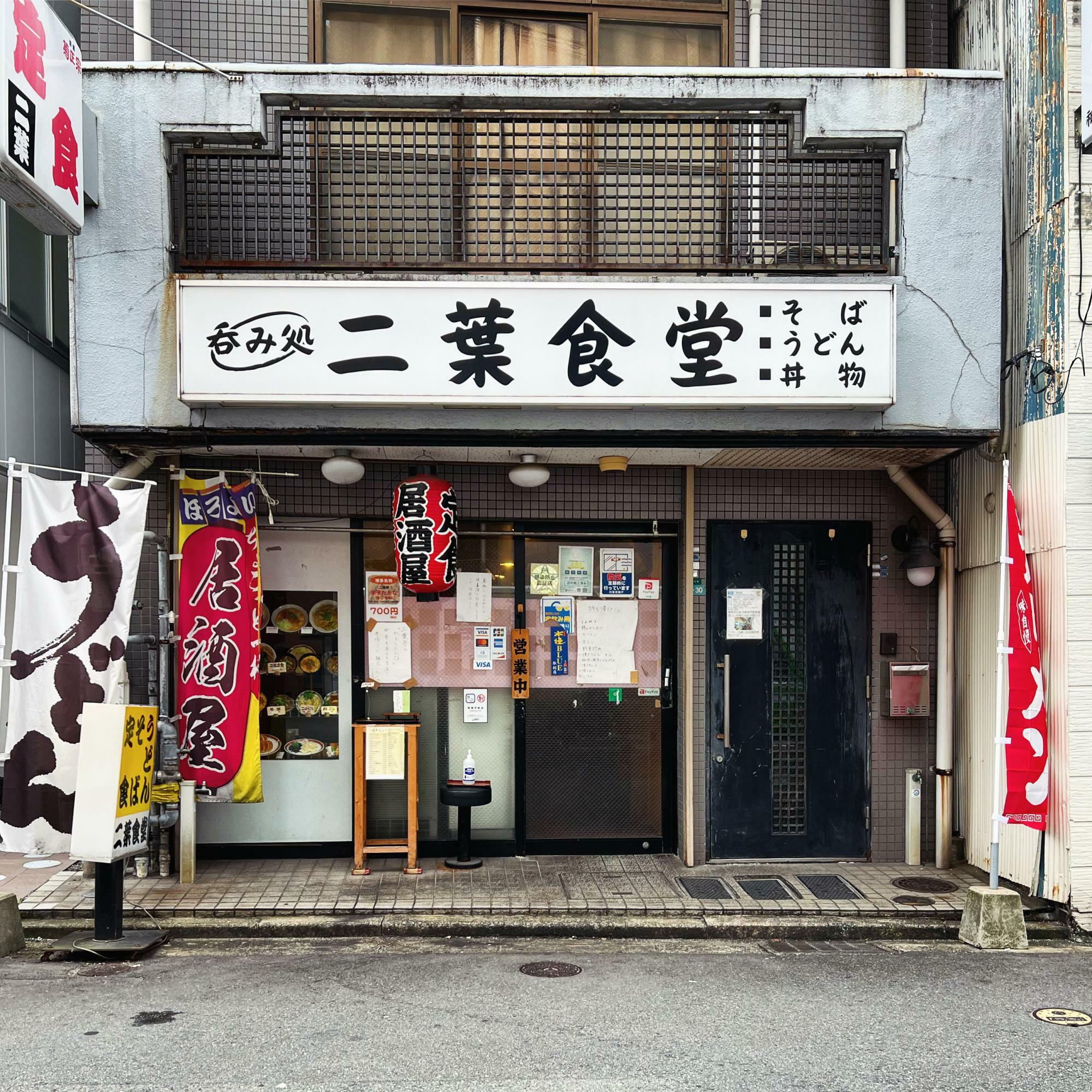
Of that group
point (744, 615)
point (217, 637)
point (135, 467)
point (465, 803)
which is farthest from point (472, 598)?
point (135, 467)

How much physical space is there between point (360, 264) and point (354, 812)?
190 inches

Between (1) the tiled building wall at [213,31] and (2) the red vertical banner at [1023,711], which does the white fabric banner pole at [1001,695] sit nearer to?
(2) the red vertical banner at [1023,711]

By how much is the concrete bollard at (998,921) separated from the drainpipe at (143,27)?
9.69 meters

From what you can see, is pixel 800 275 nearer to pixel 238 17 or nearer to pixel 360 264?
pixel 360 264

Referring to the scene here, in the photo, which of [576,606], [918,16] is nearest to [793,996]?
[576,606]

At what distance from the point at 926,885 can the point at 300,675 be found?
5.92 metres

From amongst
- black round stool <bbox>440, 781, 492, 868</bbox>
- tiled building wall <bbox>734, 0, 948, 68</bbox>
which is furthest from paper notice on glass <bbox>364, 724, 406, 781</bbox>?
tiled building wall <bbox>734, 0, 948, 68</bbox>

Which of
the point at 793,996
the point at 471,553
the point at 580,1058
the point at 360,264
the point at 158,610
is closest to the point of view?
the point at 580,1058

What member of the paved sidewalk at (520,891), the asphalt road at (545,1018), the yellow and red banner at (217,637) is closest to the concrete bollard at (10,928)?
the asphalt road at (545,1018)

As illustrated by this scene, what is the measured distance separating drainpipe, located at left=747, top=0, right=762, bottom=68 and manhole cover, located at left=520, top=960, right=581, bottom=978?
7794mm

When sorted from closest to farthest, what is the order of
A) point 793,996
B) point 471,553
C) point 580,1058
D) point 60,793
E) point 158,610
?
point 580,1058
point 793,996
point 60,793
point 158,610
point 471,553

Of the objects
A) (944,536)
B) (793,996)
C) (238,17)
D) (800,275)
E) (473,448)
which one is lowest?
(793,996)

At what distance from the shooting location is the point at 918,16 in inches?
400

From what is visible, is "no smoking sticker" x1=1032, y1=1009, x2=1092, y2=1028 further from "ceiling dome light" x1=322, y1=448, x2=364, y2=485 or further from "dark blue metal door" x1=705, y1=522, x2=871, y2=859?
"ceiling dome light" x1=322, y1=448, x2=364, y2=485
